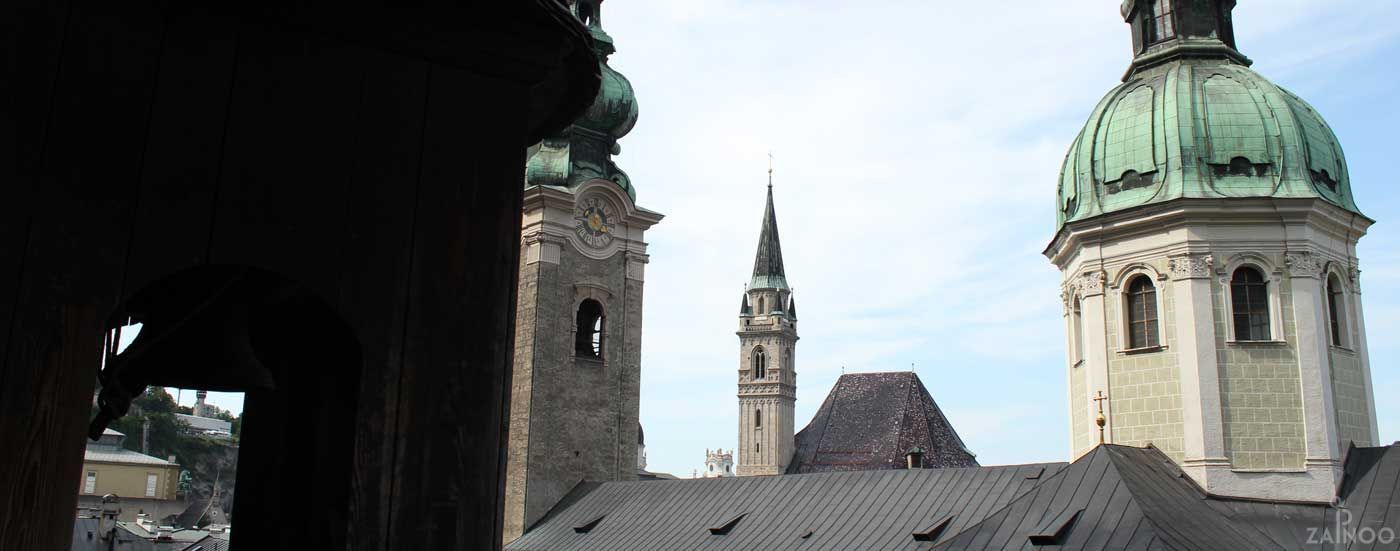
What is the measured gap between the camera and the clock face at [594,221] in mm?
28391

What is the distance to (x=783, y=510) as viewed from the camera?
2242 centimetres

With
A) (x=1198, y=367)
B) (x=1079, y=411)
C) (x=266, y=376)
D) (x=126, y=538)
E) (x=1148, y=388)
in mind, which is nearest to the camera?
(x=266, y=376)

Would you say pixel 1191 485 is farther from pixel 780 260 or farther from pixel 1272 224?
pixel 780 260

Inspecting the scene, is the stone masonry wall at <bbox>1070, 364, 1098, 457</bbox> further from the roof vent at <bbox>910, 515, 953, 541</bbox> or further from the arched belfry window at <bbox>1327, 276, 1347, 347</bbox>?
the arched belfry window at <bbox>1327, 276, 1347, 347</bbox>

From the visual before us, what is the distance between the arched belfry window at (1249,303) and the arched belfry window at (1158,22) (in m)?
5.54

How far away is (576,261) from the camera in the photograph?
28.1 metres

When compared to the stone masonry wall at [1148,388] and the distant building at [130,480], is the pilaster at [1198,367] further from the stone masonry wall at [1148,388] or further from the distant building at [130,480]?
the distant building at [130,480]

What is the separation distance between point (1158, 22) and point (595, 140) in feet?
44.0

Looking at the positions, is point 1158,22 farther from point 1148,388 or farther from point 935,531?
point 935,531

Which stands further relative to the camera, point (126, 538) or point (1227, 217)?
point (126, 538)

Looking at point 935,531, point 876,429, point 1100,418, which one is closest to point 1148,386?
point 1100,418

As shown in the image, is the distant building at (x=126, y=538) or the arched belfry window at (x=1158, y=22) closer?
the arched belfry window at (x=1158, y=22)

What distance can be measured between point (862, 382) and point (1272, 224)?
1599 inches

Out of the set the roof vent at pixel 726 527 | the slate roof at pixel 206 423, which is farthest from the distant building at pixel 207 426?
the roof vent at pixel 726 527
